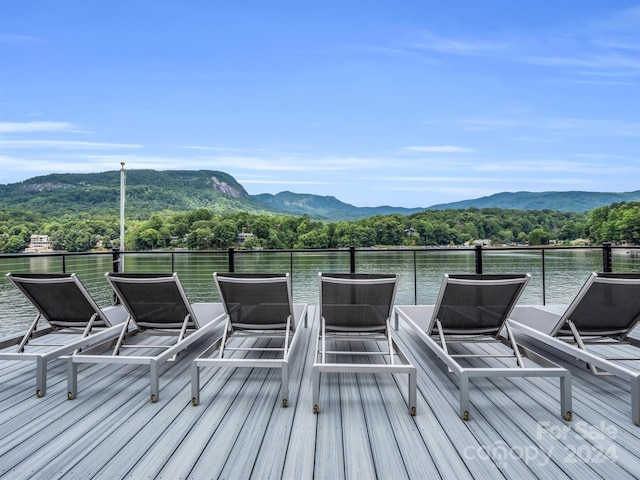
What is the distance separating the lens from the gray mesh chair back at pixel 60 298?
10.00 ft

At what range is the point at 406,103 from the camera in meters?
34.5

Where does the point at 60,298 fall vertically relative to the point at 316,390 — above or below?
above

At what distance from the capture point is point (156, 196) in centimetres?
3058

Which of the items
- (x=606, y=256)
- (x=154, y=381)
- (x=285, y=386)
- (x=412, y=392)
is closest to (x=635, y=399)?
(x=412, y=392)

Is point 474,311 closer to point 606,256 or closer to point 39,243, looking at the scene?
point 606,256

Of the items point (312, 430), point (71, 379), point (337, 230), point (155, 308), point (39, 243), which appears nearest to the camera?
point (312, 430)

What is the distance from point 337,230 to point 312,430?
14575 millimetres

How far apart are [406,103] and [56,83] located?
30497mm

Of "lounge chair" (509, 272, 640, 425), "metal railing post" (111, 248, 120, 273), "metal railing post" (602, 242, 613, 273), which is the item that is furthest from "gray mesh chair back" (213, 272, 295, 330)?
"metal railing post" (602, 242, 613, 273)

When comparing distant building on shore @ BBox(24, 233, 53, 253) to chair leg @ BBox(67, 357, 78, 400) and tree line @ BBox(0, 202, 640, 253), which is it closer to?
tree line @ BBox(0, 202, 640, 253)

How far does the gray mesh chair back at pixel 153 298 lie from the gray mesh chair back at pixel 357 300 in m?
1.13

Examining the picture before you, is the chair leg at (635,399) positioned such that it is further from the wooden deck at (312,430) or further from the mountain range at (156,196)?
the mountain range at (156,196)

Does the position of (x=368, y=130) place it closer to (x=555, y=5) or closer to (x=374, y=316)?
(x=555, y=5)

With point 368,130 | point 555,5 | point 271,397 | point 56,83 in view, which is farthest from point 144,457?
point 368,130
